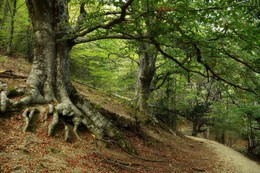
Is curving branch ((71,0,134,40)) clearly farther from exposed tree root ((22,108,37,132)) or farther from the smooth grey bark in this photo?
exposed tree root ((22,108,37,132))

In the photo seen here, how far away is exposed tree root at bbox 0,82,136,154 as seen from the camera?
6.55 m

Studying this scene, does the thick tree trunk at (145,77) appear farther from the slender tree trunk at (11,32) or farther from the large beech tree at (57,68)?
the slender tree trunk at (11,32)

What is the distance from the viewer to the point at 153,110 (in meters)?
20.2

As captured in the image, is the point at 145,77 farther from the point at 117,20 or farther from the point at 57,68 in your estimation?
the point at 117,20

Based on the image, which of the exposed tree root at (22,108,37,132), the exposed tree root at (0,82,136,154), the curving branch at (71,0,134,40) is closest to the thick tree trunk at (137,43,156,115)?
the exposed tree root at (0,82,136,154)

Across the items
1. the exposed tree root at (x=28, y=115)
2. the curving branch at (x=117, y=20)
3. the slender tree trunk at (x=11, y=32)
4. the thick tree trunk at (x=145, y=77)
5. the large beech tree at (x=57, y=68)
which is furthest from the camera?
the thick tree trunk at (x=145, y=77)

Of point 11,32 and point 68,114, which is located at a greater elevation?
point 11,32

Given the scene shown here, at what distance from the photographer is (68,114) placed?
24.5 feet

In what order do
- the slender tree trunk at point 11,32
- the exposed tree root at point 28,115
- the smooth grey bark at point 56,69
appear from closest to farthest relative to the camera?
the exposed tree root at point 28,115
the smooth grey bark at point 56,69
the slender tree trunk at point 11,32

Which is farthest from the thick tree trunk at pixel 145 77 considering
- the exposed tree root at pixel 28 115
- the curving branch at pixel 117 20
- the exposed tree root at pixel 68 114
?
the exposed tree root at pixel 28 115

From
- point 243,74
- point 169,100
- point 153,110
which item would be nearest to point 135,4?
point 243,74

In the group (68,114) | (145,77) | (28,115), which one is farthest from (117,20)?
(145,77)

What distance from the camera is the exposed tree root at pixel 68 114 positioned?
21.5ft

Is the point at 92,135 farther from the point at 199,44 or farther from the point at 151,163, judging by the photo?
the point at 199,44
